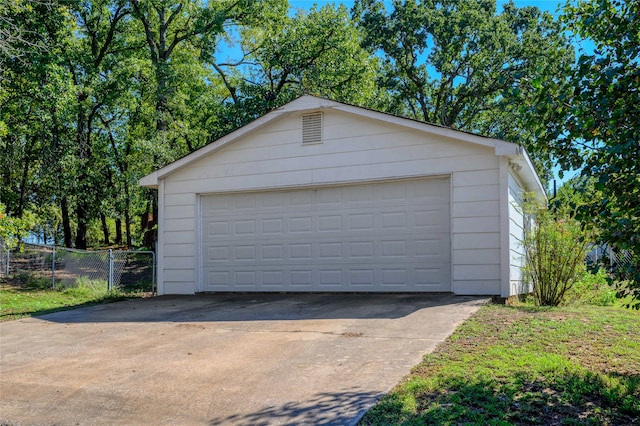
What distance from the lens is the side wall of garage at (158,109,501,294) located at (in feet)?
30.3

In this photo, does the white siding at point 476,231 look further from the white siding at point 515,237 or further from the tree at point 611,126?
the tree at point 611,126

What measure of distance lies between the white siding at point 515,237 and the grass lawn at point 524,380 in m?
2.98

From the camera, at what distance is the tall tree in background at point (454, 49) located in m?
23.3

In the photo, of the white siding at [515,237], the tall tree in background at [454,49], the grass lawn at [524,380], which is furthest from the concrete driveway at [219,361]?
the tall tree in background at [454,49]

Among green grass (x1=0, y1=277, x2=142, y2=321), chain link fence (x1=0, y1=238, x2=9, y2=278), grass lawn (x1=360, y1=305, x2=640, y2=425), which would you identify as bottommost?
green grass (x1=0, y1=277, x2=142, y2=321)

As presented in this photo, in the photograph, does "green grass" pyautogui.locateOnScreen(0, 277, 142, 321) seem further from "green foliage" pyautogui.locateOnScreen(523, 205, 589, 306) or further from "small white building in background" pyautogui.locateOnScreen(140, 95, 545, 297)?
"green foliage" pyautogui.locateOnScreen(523, 205, 589, 306)

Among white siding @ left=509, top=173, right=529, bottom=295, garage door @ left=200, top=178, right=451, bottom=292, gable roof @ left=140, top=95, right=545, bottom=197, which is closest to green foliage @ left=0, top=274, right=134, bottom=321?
garage door @ left=200, top=178, right=451, bottom=292

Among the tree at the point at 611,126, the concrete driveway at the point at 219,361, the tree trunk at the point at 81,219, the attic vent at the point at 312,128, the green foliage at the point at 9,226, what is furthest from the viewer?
the tree trunk at the point at 81,219

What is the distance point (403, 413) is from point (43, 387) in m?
3.47

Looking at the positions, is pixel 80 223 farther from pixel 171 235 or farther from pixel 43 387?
pixel 43 387

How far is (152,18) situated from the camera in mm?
21062

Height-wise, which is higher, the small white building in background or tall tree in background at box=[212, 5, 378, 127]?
tall tree in background at box=[212, 5, 378, 127]

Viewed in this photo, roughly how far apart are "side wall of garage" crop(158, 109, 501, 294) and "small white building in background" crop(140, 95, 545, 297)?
0.07 feet

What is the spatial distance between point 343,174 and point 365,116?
1206mm
